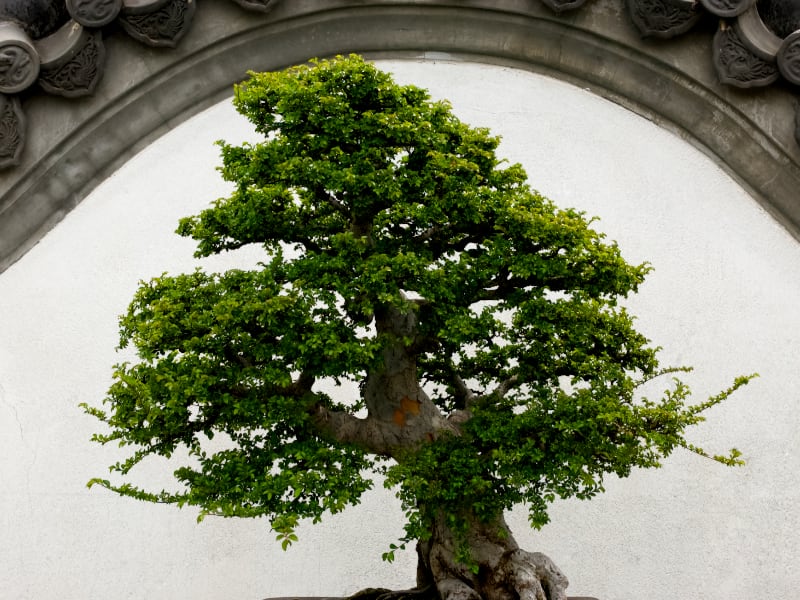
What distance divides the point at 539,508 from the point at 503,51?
2.50 meters

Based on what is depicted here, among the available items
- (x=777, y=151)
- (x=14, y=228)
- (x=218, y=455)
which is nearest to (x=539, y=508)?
(x=218, y=455)

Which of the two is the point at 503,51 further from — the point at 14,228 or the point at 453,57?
the point at 14,228

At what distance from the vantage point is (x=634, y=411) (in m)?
2.62

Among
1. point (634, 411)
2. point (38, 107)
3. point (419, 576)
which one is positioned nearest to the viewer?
point (634, 411)

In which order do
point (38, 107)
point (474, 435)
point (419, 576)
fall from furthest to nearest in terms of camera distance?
point (38, 107) → point (419, 576) → point (474, 435)

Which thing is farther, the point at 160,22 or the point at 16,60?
the point at 160,22

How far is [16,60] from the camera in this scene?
4109 millimetres

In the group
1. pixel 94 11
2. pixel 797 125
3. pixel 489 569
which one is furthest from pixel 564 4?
pixel 489 569

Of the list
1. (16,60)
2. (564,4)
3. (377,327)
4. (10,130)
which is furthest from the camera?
(564,4)

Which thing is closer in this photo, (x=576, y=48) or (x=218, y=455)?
(x=218, y=455)

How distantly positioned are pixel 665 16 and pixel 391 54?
123cm

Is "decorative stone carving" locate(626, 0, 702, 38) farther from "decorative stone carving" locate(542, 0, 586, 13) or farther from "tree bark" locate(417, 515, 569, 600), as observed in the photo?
"tree bark" locate(417, 515, 569, 600)

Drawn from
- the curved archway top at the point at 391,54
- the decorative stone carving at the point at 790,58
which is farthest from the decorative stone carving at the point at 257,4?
the decorative stone carving at the point at 790,58

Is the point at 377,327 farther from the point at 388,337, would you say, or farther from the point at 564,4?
the point at 564,4
